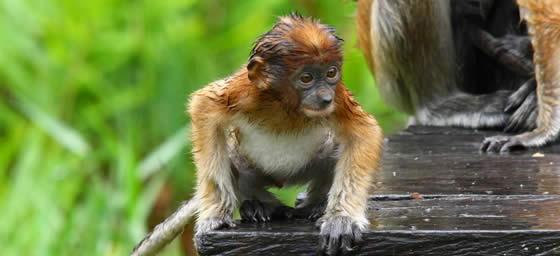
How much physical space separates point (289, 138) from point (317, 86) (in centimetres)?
31

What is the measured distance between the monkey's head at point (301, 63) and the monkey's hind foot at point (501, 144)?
1.73 metres

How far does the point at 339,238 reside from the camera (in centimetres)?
242

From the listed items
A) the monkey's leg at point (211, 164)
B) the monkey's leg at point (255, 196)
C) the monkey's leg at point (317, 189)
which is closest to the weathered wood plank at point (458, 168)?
the monkey's leg at point (317, 189)

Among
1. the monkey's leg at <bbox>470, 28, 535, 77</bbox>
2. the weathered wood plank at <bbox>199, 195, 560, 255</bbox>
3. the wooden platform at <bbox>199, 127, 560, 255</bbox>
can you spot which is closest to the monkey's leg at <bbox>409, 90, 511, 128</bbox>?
the monkey's leg at <bbox>470, 28, 535, 77</bbox>

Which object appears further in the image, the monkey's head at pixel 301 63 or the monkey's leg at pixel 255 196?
the monkey's leg at pixel 255 196

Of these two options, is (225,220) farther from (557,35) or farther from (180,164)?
(180,164)

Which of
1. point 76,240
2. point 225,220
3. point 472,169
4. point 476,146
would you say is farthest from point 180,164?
point 225,220

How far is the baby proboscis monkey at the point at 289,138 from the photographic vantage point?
2.45 meters

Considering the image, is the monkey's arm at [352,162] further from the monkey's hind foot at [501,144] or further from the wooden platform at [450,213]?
the monkey's hind foot at [501,144]

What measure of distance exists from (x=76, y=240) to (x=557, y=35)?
2993mm

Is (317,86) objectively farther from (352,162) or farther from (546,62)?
(546,62)

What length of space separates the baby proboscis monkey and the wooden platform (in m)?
0.10

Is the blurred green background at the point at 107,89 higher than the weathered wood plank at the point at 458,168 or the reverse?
higher

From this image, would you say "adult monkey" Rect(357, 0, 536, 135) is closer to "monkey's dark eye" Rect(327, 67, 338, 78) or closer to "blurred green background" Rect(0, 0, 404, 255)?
"blurred green background" Rect(0, 0, 404, 255)
